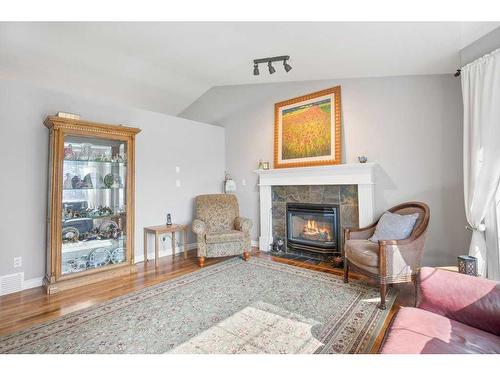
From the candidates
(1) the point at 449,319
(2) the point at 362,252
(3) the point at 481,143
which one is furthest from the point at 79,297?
(3) the point at 481,143

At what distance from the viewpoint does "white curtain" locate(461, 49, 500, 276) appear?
212 cm

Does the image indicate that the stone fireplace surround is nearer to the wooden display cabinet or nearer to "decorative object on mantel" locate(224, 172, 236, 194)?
"decorative object on mantel" locate(224, 172, 236, 194)

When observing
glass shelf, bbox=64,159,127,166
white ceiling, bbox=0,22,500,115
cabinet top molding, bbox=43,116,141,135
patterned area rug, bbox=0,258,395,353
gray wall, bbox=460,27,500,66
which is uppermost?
white ceiling, bbox=0,22,500,115

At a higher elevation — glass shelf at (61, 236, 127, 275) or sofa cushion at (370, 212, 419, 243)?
sofa cushion at (370, 212, 419, 243)

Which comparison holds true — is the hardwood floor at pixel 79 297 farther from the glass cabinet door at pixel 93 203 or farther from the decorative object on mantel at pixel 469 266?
the decorative object on mantel at pixel 469 266

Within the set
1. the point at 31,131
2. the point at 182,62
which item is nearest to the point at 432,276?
the point at 182,62

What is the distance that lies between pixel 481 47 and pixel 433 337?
259 centimetres

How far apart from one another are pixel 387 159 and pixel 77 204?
13.2 feet

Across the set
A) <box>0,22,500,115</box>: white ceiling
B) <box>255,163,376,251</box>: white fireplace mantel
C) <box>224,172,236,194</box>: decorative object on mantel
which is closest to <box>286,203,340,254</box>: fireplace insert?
<box>255,163,376,251</box>: white fireplace mantel

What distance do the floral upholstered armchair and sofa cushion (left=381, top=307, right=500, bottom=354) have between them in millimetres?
2478

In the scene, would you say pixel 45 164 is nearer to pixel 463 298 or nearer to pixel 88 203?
pixel 88 203

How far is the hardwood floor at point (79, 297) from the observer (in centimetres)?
214

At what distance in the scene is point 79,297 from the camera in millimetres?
2555

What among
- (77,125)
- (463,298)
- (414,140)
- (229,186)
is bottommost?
(463,298)
